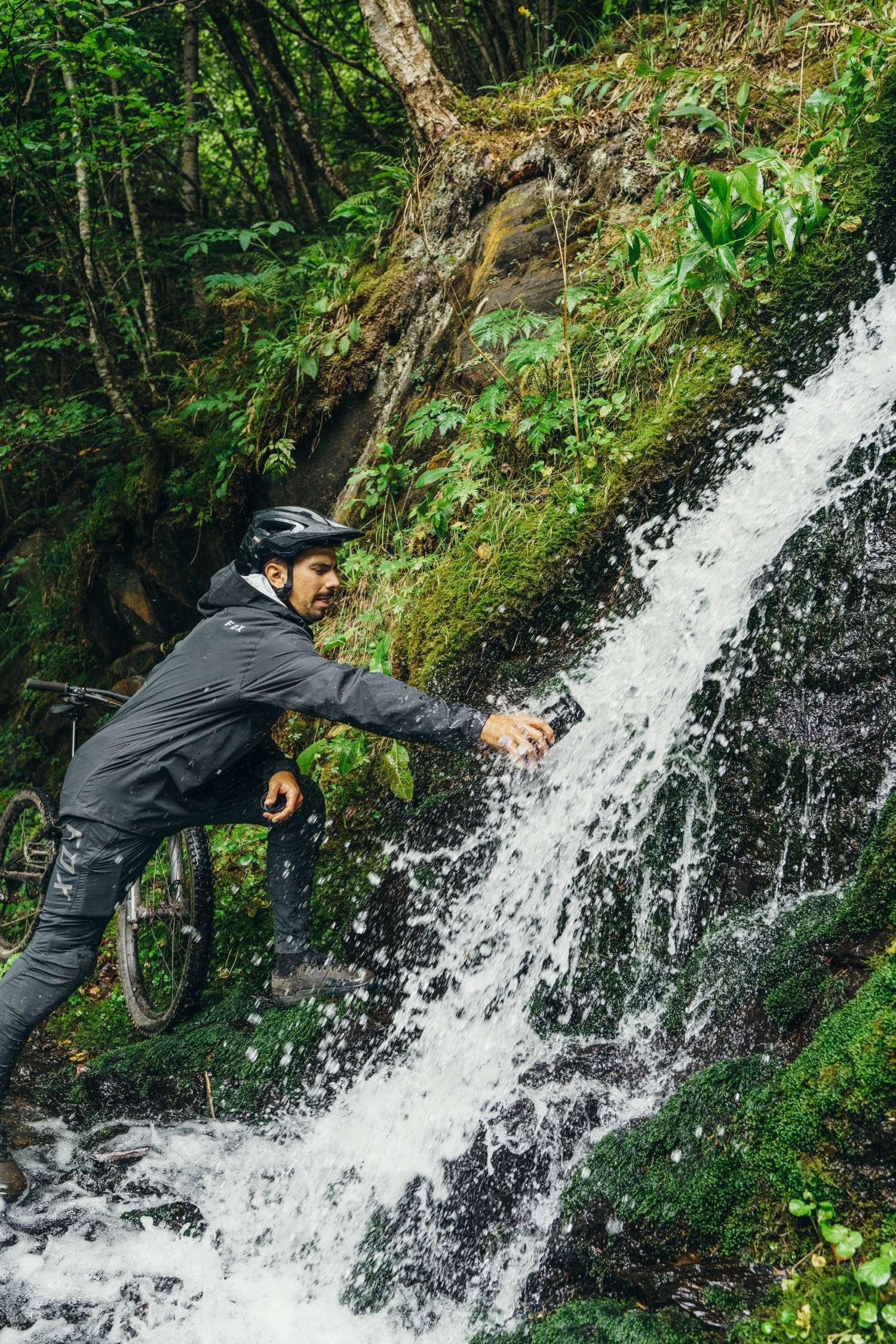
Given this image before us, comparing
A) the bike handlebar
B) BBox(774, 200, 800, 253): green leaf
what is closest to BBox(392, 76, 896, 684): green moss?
BBox(774, 200, 800, 253): green leaf

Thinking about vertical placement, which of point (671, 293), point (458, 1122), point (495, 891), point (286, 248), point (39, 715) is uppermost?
point (286, 248)

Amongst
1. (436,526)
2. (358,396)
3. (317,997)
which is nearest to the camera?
(317,997)

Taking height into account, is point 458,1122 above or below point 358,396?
below

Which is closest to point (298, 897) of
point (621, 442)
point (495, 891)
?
point (495, 891)

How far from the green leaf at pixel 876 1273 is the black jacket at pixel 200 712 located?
2.23m

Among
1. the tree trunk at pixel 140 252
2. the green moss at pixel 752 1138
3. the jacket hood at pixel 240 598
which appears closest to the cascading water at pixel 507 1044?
the green moss at pixel 752 1138

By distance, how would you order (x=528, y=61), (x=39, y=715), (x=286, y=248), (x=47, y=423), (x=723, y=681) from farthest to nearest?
(x=286, y=248) → (x=39, y=715) → (x=47, y=423) → (x=528, y=61) → (x=723, y=681)

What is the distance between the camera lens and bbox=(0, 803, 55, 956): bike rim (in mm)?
5832

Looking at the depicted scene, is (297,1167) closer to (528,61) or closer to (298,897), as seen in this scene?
(298,897)

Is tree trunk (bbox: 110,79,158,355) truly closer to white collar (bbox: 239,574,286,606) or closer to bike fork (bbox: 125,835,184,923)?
bike fork (bbox: 125,835,184,923)

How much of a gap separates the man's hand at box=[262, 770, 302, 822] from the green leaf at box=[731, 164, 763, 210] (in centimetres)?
334

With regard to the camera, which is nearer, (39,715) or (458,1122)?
(458,1122)

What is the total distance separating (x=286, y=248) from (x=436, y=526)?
5.85 m

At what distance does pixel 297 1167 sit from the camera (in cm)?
356
